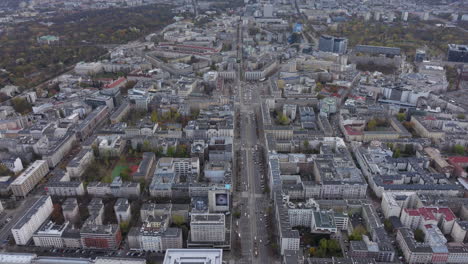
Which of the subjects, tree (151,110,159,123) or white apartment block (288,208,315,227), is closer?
white apartment block (288,208,315,227)

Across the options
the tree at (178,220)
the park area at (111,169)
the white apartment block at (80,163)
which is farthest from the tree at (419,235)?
the white apartment block at (80,163)

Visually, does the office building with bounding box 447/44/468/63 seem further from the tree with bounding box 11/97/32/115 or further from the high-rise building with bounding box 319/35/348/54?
the tree with bounding box 11/97/32/115

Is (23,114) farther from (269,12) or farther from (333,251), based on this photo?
(269,12)

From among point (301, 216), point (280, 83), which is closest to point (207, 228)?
point (301, 216)

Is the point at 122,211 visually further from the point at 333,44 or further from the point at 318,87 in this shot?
the point at 333,44

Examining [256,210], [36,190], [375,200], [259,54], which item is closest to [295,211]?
[256,210]

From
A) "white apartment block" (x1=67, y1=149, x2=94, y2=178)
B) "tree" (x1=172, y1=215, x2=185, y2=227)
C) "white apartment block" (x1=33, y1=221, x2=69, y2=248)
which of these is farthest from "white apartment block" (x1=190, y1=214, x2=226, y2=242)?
"white apartment block" (x1=67, y1=149, x2=94, y2=178)

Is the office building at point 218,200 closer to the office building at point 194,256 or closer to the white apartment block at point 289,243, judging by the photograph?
the office building at point 194,256
